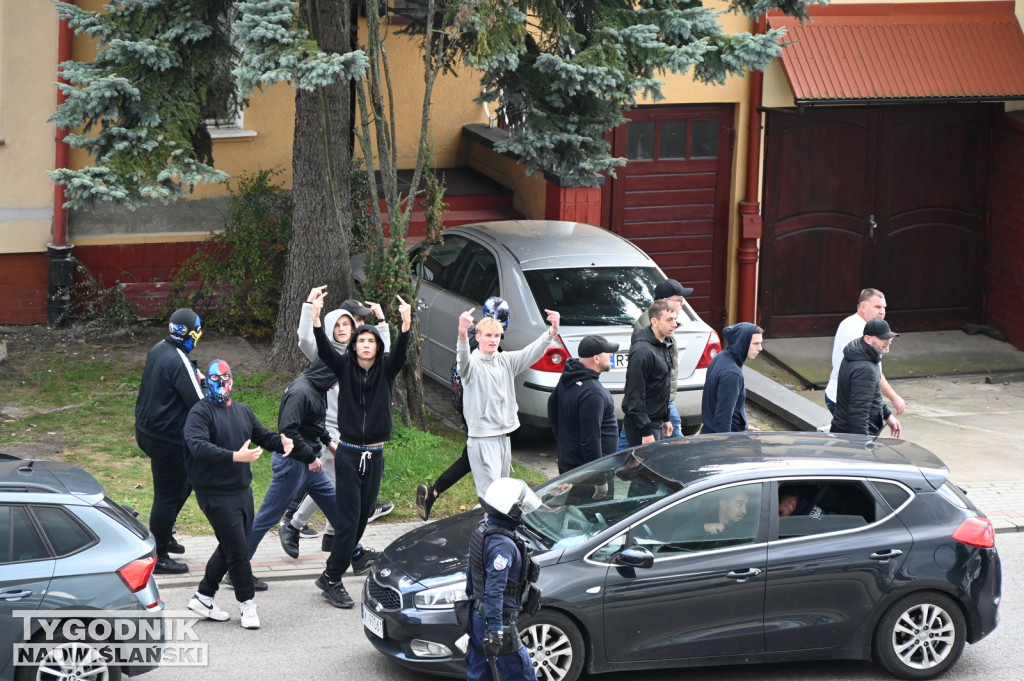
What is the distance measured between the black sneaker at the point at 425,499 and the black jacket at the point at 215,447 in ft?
7.14

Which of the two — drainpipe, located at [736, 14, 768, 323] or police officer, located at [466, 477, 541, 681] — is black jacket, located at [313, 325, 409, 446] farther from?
drainpipe, located at [736, 14, 768, 323]

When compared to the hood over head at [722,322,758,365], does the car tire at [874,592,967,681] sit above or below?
below

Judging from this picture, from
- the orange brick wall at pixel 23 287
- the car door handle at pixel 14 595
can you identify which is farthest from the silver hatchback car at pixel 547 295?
the car door handle at pixel 14 595

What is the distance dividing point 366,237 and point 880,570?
7592 millimetres

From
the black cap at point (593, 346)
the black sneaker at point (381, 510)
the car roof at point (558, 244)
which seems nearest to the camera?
the black cap at point (593, 346)

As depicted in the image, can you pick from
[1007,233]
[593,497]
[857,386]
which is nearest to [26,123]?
[593,497]

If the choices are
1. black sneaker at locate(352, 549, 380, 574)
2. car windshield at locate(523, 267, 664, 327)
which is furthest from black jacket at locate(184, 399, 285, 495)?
car windshield at locate(523, 267, 664, 327)

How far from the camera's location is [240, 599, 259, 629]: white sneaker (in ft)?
26.5

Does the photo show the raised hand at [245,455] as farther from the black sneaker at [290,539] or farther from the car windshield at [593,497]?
the black sneaker at [290,539]

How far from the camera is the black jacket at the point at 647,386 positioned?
9.42m

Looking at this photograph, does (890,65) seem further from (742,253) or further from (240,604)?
(240,604)

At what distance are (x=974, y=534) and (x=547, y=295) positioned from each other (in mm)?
5042

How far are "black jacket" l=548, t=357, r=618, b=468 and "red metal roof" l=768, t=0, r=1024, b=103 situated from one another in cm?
685

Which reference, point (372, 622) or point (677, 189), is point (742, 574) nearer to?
point (372, 622)
